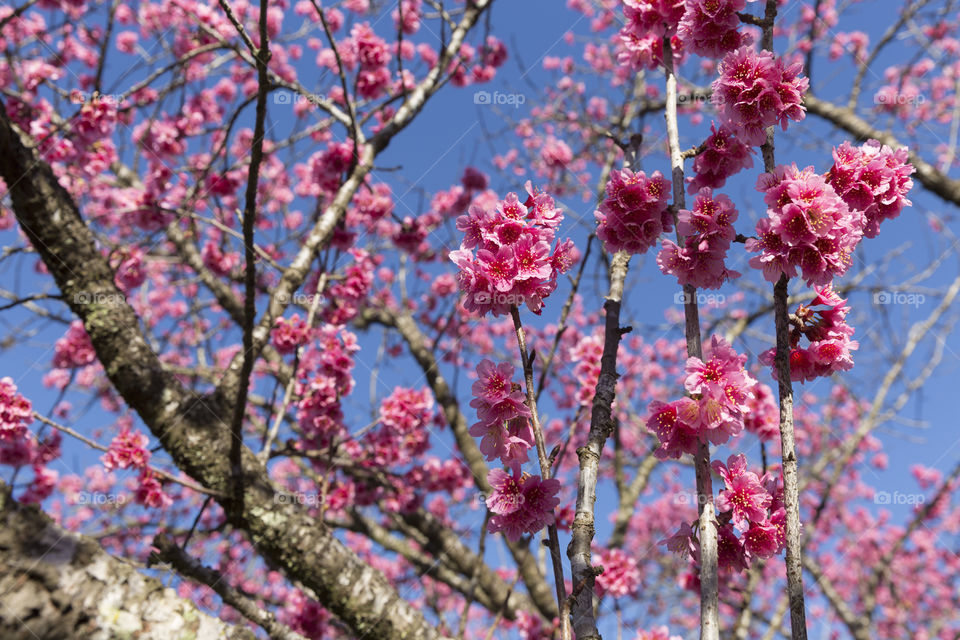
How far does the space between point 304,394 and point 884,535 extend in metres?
10.5

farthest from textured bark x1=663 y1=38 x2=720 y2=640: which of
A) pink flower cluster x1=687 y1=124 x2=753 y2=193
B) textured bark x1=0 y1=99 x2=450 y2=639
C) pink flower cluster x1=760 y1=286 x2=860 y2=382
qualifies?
textured bark x1=0 y1=99 x2=450 y2=639

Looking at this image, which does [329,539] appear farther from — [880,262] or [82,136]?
[880,262]

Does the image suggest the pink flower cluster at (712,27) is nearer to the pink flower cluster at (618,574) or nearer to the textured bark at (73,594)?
the textured bark at (73,594)

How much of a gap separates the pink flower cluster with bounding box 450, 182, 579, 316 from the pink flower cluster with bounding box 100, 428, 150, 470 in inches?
103

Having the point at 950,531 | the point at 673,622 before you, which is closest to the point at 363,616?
the point at 673,622

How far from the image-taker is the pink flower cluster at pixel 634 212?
1.57m

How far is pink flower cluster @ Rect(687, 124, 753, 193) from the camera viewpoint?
168 cm

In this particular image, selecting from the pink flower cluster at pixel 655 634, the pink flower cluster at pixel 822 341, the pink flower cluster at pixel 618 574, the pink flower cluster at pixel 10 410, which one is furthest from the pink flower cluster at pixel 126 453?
the pink flower cluster at pixel 822 341

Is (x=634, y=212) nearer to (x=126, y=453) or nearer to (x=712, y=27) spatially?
(x=712, y=27)

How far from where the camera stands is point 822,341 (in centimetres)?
156

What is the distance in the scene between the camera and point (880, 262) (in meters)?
6.55

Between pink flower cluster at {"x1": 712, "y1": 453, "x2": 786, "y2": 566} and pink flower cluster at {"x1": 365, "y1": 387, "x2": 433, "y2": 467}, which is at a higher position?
pink flower cluster at {"x1": 365, "y1": 387, "x2": 433, "y2": 467}

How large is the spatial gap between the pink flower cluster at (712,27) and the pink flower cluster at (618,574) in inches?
121

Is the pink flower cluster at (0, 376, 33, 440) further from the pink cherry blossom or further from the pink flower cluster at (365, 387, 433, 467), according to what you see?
the pink cherry blossom
